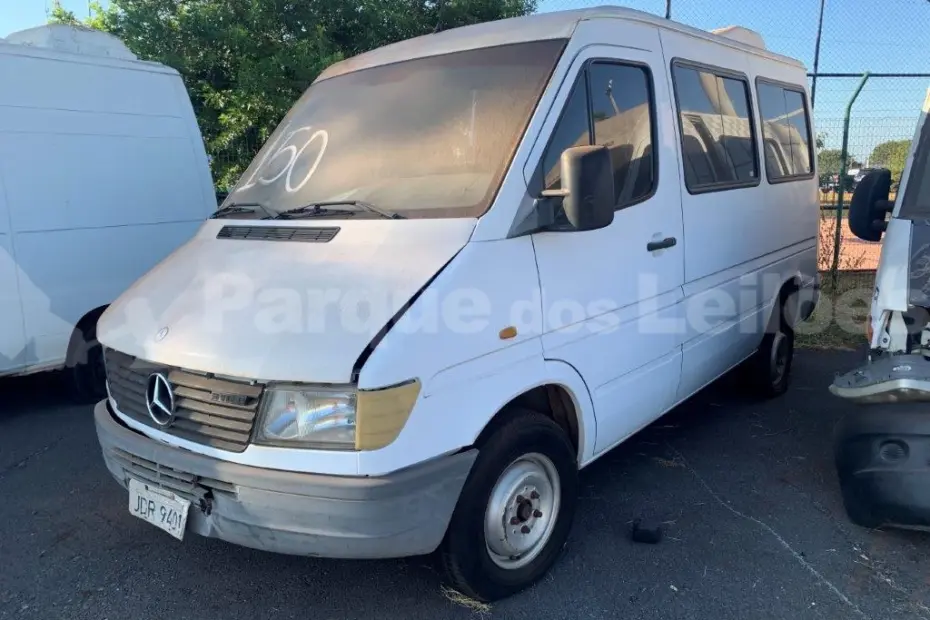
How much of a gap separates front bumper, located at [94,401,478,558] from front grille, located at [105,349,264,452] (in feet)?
0.28

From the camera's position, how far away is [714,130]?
4539 millimetres

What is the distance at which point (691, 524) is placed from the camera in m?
3.83

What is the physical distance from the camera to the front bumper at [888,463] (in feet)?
10.6

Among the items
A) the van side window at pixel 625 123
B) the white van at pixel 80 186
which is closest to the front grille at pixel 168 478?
the van side window at pixel 625 123

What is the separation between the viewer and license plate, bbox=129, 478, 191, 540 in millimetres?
2818

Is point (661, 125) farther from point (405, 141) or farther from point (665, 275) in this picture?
point (405, 141)

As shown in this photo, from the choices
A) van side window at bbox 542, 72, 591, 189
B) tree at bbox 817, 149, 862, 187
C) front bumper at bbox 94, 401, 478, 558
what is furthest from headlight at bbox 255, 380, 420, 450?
tree at bbox 817, 149, 862, 187

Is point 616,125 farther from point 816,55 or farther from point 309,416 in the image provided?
point 816,55

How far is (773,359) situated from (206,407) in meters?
4.41

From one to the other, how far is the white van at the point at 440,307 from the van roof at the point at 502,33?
18mm

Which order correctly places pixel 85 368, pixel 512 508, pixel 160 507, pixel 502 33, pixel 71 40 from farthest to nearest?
pixel 71 40 → pixel 85 368 → pixel 502 33 → pixel 512 508 → pixel 160 507

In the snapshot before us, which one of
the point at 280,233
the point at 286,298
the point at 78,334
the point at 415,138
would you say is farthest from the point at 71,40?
the point at 286,298

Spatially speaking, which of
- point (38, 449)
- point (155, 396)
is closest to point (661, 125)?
point (155, 396)

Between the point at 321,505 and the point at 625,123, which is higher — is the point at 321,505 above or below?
below
